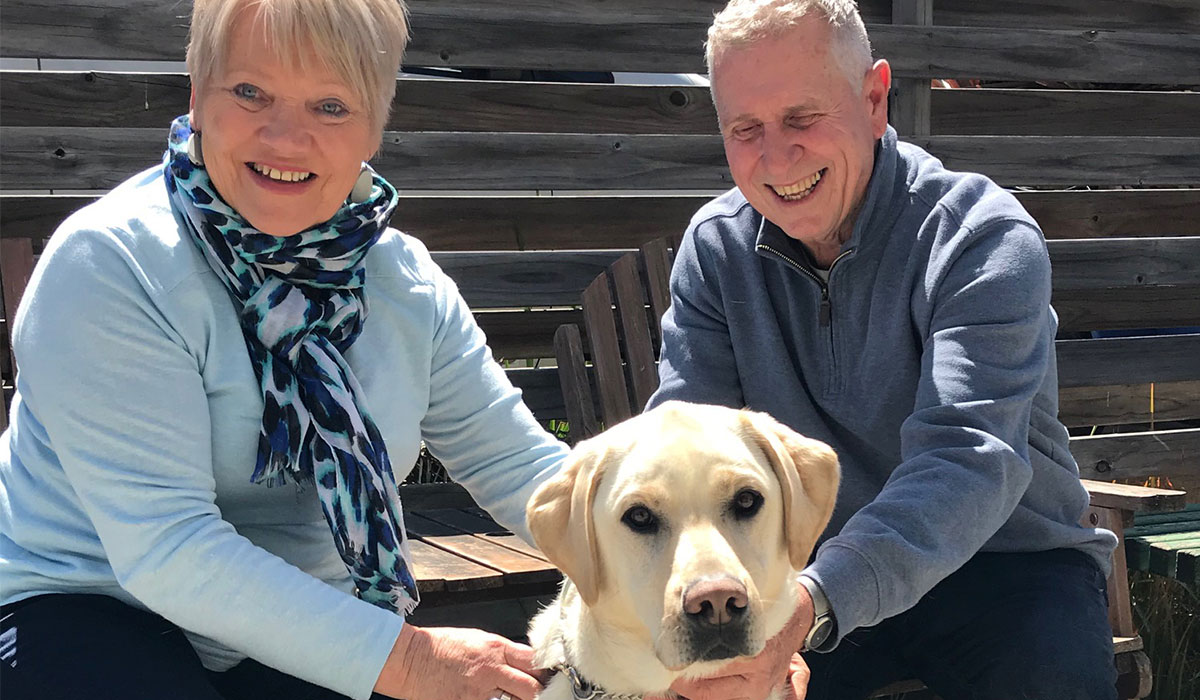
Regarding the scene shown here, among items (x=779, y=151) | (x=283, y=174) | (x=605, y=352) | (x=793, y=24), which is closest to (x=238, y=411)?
(x=283, y=174)

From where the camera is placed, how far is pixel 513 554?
10.8 ft

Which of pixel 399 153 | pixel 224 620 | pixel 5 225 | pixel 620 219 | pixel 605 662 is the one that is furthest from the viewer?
pixel 620 219

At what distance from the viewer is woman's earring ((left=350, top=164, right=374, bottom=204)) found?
8.57 feet

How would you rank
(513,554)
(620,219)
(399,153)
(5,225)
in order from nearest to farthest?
(513,554) < (5,225) < (399,153) < (620,219)

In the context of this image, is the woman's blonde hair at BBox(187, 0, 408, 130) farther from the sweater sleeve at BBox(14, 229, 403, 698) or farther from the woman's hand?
the woman's hand

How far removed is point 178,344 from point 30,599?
0.52m

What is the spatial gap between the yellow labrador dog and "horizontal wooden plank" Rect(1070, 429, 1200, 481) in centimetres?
357

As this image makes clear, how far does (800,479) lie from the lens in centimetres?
228

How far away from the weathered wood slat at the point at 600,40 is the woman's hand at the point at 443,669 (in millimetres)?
2686

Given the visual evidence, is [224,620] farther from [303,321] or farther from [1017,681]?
[1017,681]

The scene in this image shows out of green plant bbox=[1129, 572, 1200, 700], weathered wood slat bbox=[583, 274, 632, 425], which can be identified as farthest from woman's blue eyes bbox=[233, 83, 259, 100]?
green plant bbox=[1129, 572, 1200, 700]

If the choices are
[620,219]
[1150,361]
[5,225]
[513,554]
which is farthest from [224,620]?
[1150,361]

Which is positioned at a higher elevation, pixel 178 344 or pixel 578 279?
pixel 178 344

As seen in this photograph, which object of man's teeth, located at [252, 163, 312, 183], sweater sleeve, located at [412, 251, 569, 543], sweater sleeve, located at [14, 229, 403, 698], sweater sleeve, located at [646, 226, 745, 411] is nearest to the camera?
sweater sleeve, located at [14, 229, 403, 698]
